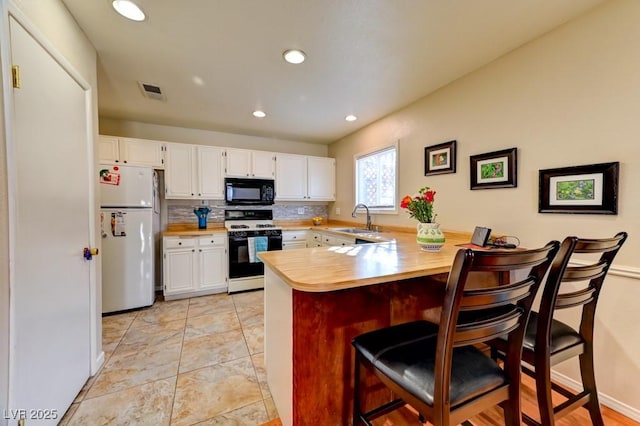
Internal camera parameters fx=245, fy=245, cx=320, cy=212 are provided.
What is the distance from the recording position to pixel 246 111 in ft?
10.2

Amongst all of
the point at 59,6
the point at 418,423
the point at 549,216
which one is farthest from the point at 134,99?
the point at 549,216

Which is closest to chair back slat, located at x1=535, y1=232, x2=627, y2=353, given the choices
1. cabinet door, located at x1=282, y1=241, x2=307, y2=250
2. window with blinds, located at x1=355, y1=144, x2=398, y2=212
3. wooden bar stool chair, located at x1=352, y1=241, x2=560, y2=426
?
wooden bar stool chair, located at x1=352, y1=241, x2=560, y2=426

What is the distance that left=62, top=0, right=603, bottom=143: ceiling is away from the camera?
1.51 meters

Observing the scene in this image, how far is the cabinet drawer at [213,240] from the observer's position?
333cm

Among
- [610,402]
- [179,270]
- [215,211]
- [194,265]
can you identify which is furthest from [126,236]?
[610,402]

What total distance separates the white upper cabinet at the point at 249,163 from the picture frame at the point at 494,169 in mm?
2816

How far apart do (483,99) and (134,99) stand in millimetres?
3579

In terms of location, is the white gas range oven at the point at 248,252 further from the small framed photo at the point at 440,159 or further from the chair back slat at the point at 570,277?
the chair back slat at the point at 570,277

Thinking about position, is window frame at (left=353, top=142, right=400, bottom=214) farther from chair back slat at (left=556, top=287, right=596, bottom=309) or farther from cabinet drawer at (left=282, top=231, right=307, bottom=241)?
chair back slat at (left=556, top=287, right=596, bottom=309)

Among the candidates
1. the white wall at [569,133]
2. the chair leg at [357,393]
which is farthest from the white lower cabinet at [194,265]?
the white wall at [569,133]

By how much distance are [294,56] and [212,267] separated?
9.08 ft

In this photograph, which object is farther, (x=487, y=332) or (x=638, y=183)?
(x=638, y=183)

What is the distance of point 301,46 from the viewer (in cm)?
185

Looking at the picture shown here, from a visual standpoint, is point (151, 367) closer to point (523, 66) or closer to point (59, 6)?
point (59, 6)
